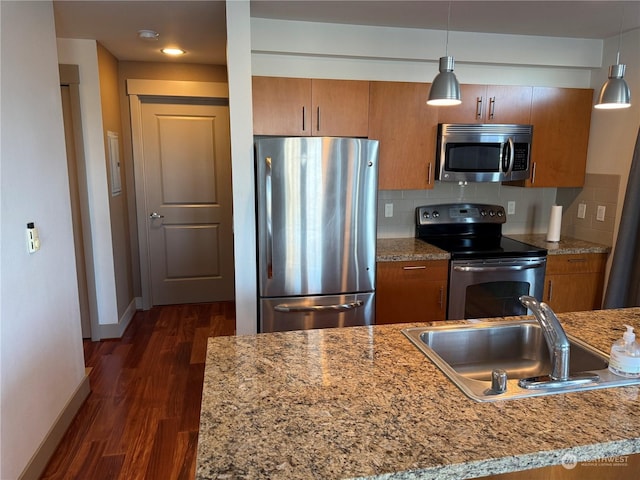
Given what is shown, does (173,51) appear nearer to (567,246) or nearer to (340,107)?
(340,107)

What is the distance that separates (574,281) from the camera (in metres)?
3.33

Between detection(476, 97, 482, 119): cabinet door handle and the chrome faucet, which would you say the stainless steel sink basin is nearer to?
the chrome faucet

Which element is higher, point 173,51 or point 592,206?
point 173,51

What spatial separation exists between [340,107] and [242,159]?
832 millimetres

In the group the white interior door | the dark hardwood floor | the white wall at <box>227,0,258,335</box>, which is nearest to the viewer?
the dark hardwood floor

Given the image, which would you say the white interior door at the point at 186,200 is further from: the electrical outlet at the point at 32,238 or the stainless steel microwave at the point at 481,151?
the electrical outlet at the point at 32,238

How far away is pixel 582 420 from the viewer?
1.09m

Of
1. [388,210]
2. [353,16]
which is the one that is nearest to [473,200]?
[388,210]

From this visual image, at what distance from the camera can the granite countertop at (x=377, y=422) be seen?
3.10 ft

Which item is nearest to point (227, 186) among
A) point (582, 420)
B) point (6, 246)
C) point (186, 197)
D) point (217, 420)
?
point (186, 197)

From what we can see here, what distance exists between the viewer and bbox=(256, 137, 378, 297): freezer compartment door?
103 inches

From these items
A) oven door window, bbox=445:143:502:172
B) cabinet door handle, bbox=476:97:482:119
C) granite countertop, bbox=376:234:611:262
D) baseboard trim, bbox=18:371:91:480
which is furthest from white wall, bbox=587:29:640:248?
baseboard trim, bbox=18:371:91:480

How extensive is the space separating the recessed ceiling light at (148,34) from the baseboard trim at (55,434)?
235 cm

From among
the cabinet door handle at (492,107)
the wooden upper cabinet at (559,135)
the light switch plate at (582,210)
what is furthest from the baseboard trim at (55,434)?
the light switch plate at (582,210)
